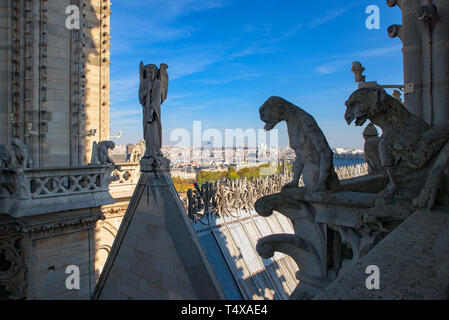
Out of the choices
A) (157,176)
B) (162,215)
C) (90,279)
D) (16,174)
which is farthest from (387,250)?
(90,279)

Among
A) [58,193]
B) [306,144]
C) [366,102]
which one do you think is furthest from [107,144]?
[366,102]

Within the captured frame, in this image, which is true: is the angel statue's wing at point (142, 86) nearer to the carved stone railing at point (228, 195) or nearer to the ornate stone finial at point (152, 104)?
the ornate stone finial at point (152, 104)

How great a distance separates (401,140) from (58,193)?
238 inches

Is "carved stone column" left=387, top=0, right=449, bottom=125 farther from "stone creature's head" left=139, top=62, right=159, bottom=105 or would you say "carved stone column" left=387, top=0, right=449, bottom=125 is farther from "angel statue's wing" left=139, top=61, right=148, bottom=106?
"angel statue's wing" left=139, top=61, right=148, bottom=106

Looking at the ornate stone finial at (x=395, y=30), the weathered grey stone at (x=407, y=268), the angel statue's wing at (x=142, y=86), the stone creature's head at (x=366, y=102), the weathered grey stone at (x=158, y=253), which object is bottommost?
the weathered grey stone at (x=158, y=253)

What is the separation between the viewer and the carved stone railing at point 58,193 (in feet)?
18.2

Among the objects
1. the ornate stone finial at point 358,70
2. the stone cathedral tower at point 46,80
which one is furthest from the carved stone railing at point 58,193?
the ornate stone finial at point 358,70

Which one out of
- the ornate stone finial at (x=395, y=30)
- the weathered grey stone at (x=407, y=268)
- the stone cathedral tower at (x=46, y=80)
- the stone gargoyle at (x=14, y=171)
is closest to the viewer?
the weathered grey stone at (x=407, y=268)

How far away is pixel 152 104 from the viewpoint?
4293 millimetres

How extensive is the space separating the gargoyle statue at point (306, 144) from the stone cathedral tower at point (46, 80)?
784cm

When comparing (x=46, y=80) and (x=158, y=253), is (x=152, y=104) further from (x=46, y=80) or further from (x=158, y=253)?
(x=46, y=80)

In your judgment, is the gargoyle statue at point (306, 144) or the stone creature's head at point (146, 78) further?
the stone creature's head at point (146, 78)

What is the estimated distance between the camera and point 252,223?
32.3 ft
